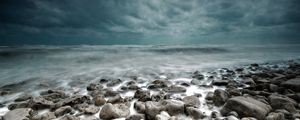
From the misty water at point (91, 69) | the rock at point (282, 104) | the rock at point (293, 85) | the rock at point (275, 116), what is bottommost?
the misty water at point (91, 69)

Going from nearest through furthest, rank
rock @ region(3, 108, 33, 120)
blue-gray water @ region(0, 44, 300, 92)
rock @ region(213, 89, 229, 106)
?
1. rock @ region(3, 108, 33, 120)
2. rock @ region(213, 89, 229, 106)
3. blue-gray water @ region(0, 44, 300, 92)

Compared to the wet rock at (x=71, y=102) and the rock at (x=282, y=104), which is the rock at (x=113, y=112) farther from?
the rock at (x=282, y=104)

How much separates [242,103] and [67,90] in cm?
488

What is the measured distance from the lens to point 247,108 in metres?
2.67

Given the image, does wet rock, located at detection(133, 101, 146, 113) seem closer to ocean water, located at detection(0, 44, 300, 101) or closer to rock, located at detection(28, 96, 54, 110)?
rock, located at detection(28, 96, 54, 110)

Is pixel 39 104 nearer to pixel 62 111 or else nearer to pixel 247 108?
pixel 62 111

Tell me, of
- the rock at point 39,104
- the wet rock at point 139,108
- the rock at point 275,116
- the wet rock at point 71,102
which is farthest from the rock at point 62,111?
the rock at point 275,116

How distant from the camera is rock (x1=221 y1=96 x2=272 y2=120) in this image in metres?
2.61

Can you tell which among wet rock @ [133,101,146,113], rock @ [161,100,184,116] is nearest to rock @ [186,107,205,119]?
rock @ [161,100,184,116]

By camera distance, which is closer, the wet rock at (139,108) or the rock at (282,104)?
the rock at (282,104)

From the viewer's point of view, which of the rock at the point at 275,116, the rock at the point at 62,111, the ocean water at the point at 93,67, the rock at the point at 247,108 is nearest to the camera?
the rock at the point at 275,116

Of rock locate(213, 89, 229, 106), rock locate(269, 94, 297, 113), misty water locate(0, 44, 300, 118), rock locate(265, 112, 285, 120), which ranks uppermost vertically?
rock locate(269, 94, 297, 113)

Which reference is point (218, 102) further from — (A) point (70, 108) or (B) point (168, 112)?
(A) point (70, 108)

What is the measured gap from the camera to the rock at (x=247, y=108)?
103 inches
